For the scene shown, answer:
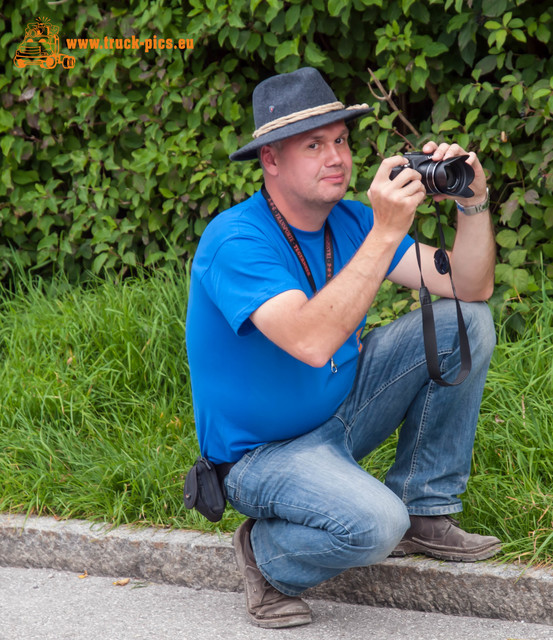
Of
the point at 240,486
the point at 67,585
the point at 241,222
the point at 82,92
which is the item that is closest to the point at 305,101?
the point at 241,222

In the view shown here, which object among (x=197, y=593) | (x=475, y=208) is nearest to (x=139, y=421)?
(x=197, y=593)

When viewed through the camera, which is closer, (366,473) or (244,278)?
(244,278)

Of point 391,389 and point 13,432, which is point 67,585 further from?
point 391,389

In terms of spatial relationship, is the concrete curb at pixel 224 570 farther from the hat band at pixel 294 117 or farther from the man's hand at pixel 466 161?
the hat band at pixel 294 117

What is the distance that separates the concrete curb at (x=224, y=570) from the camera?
2729 mm

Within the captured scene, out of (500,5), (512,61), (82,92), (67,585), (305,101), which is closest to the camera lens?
(305,101)

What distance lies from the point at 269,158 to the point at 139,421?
1.44m

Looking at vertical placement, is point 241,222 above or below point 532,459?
above

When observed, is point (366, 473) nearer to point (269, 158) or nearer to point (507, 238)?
point (269, 158)

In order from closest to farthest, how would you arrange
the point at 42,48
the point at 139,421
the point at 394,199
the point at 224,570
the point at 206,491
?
1. the point at 394,199
2. the point at 206,491
3. the point at 224,570
4. the point at 139,421
5. the point at 42,48

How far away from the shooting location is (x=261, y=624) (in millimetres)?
2789

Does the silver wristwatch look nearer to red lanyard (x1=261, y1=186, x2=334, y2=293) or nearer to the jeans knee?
red lanyard (x1=261, y1=186, x2=334, y2=293)

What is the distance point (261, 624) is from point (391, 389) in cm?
84

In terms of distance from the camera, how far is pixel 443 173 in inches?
104
